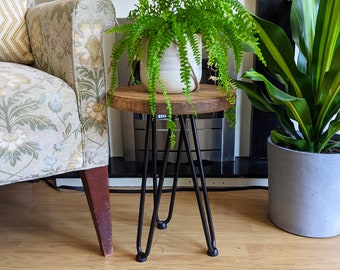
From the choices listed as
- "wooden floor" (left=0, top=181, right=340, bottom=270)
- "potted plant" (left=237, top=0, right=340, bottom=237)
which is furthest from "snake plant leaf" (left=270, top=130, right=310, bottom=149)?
"wooden floor" (left=0, top=181, right=340, bottom=270)

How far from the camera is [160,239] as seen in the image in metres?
0.95

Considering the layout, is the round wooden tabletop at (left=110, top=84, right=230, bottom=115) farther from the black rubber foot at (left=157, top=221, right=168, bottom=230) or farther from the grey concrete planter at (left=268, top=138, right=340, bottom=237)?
the black rubber foot at (left=157, top=221, right=168, bottom=230)

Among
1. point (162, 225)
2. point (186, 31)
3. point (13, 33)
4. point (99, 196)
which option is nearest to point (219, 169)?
point (162, 225)

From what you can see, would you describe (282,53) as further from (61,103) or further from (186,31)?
(61,103)

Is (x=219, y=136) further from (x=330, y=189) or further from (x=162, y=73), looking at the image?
(x=162, y=73)

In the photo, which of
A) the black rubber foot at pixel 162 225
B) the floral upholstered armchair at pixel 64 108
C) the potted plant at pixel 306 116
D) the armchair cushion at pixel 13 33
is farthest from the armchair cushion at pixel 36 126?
the potted plant at pixel 306 116

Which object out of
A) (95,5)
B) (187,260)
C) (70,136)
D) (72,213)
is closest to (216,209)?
(187,260)

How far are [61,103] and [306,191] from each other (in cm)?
71

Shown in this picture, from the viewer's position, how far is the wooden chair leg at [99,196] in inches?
31.8

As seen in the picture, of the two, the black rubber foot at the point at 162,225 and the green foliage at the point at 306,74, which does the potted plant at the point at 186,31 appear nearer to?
the green foliage at the point at 306,74

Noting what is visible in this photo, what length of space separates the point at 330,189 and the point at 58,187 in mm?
1010

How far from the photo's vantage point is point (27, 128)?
69cm

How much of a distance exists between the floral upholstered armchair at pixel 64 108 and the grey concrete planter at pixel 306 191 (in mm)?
516

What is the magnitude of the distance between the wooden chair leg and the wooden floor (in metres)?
0.10
